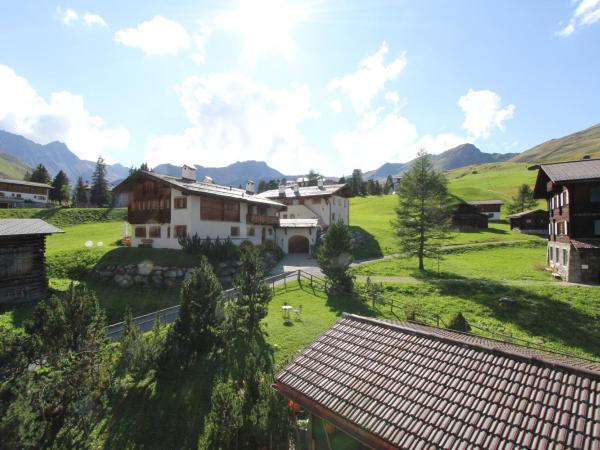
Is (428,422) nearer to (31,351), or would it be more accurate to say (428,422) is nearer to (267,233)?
(31,351)

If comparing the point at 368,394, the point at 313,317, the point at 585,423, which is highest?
the point at 585,423

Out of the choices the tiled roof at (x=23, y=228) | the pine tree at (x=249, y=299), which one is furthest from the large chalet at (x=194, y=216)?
the pine tree at (x=249, y=299)

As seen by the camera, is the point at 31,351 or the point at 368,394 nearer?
the point at 368,394

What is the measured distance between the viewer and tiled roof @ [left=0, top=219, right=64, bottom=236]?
23.6 metres

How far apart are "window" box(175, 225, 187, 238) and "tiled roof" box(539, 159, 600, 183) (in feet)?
115

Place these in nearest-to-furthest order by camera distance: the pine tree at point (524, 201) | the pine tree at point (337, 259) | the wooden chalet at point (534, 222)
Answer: the pine tree at point (337, 259) < the wooden chalet at point (534, 222) < the pine tree at point (524, 201)

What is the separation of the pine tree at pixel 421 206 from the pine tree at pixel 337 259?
1110 centimetres

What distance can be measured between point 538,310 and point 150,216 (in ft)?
118

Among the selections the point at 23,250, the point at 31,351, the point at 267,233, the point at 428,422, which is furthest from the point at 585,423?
the point at 267,233

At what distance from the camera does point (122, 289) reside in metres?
Answer: 28.7

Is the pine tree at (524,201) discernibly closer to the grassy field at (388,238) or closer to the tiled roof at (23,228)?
the grassy field at (388,238)

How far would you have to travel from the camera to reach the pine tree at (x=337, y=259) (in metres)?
26.3

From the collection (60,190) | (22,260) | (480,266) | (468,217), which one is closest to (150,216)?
(22,260)

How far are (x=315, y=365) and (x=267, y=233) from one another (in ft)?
123
